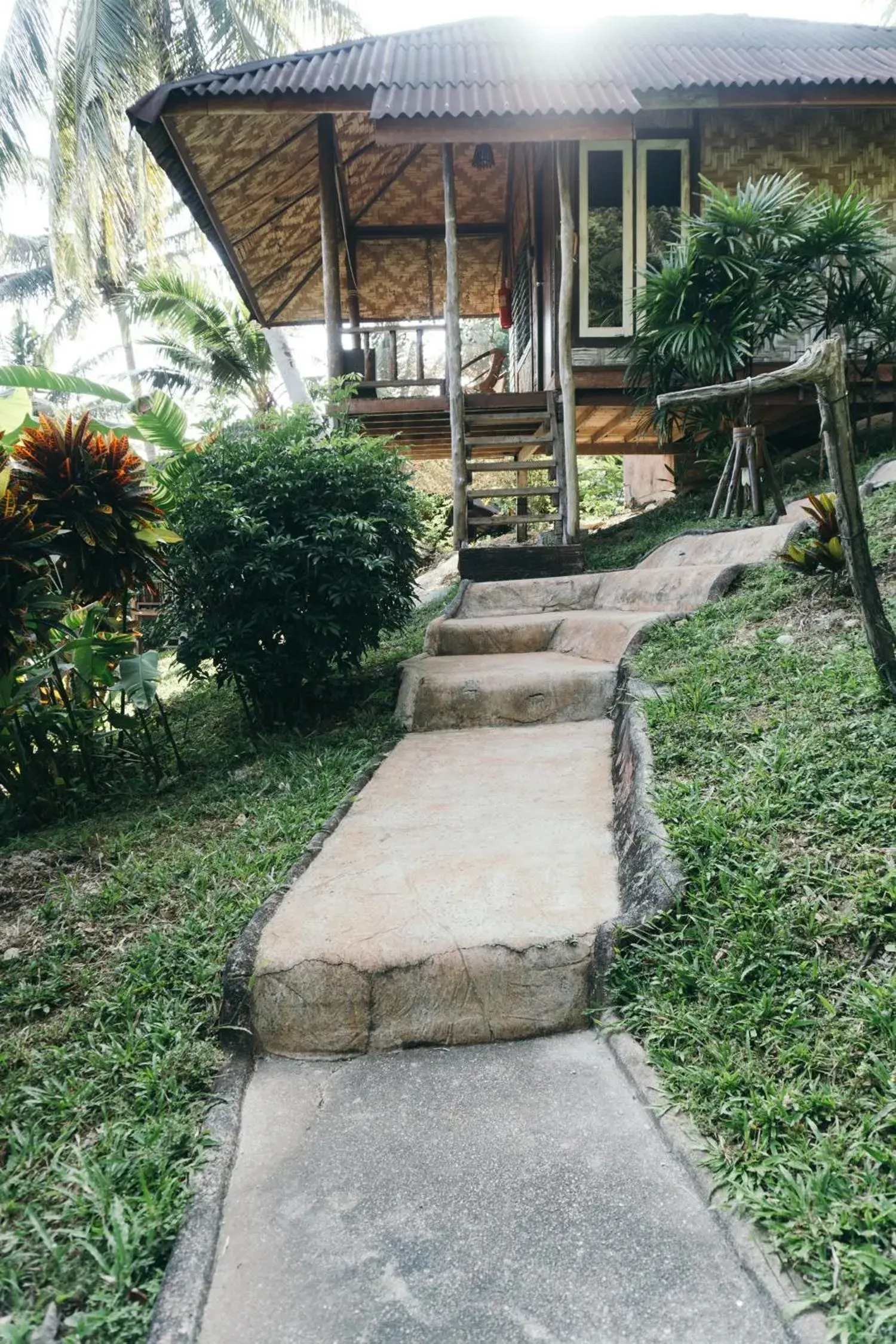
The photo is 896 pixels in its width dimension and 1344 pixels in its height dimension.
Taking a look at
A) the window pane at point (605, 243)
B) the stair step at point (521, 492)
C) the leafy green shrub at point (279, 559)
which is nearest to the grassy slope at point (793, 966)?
the leafy green shrub at point (279, 559)

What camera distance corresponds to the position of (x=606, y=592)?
7.09m

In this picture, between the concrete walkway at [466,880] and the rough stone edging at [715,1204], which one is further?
the concrete walkway at [466,880]

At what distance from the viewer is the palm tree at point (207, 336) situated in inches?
603

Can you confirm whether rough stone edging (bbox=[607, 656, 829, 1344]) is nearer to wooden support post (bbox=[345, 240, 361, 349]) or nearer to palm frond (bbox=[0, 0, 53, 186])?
wooden support post (bbox=[345, 240, 361, 349])

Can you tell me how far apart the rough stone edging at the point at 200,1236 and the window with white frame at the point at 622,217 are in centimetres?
898

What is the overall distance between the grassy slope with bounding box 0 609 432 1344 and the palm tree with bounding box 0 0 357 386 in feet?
45.2

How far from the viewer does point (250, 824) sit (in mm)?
3846

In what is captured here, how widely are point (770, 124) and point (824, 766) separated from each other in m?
9.52

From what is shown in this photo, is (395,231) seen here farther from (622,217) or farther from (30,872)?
(30,872)

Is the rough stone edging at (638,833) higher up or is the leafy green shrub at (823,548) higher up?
the leafy green shrub at (823,548)

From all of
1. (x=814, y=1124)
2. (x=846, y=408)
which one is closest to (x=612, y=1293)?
(x=814, y=1124)

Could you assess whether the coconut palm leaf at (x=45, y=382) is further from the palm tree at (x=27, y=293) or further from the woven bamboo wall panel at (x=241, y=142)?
the palm tree at (x=27, y=293)

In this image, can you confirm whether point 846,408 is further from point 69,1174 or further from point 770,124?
point 770,124

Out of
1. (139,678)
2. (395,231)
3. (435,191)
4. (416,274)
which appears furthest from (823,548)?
(416,274)
